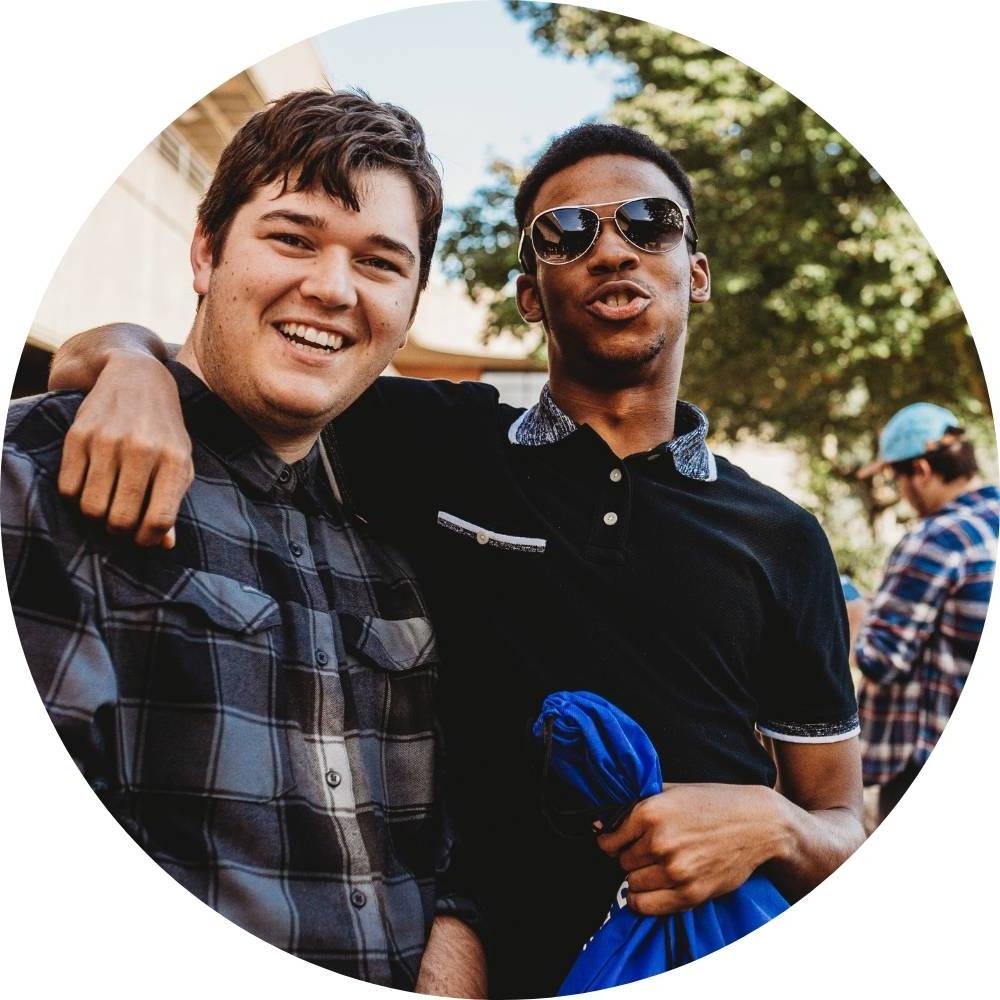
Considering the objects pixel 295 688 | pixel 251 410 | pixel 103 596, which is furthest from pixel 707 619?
pixel 103 596

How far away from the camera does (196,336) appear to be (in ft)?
6.21

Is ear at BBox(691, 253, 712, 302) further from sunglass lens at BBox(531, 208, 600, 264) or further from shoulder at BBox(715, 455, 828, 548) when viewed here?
shoulder at BBox(715, 455, 828, 548)

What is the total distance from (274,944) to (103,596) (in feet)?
2.19

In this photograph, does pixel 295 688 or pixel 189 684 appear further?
pixel 295 688

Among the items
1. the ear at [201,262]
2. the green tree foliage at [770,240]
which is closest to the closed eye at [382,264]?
the ear at [201,262]

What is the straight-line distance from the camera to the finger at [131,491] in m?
1.55

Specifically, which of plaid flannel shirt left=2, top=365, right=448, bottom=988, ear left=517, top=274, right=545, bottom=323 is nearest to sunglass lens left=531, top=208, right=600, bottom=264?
ear left=517, top=274, right=545, bottom=323

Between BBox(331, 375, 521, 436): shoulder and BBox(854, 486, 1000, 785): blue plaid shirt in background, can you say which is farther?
BBox(854, 486, 1000, 785): blue plaid shirt in background

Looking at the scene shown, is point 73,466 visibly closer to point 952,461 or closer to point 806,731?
point 806,731

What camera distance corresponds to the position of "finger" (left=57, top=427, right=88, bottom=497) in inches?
60.8

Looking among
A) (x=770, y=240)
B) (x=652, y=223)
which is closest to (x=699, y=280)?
(x=652, y=223)

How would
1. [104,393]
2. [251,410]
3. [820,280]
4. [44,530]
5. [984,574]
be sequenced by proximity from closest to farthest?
[44,530]
[104,393]
[251,410]
[984,574]
[820,280]

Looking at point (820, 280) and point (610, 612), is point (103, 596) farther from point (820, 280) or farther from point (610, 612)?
point (820, 280)

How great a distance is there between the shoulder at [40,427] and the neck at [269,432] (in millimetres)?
264
